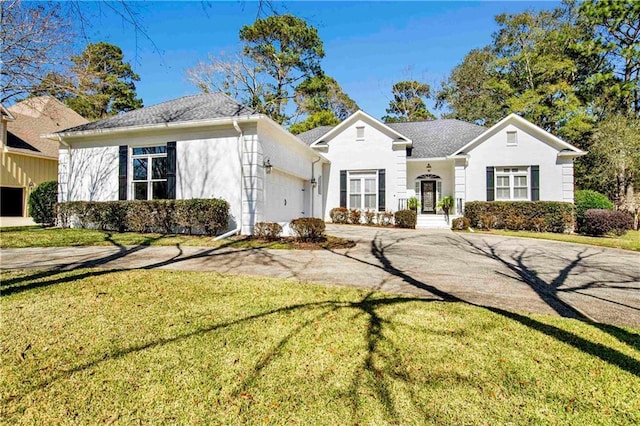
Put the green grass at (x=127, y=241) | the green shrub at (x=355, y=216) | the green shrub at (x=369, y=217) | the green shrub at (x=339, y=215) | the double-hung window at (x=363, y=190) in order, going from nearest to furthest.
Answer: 1. the green grass at (x=127, y=241)
2. the green shrub at (x=369, y=217)
3. the green shrub at (x=355, y=216)
4. the green shrub at (x=339, y=215)
5. the double-hung window at (x=363, y=190)

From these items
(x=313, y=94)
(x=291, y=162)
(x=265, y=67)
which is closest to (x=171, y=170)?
(x=291, y=162)

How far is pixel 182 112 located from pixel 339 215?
28.5ft

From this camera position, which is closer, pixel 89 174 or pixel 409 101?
pixel 89 174

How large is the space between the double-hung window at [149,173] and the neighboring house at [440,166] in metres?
8.54

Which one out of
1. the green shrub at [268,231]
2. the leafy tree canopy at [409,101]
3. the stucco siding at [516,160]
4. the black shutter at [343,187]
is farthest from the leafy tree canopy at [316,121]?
the green shrub at [268,231]

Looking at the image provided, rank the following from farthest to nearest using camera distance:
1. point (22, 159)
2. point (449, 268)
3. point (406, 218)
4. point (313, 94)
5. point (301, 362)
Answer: point (313, 94), point (22, 159), point (406, 218), point (449, 268), point (301, 362)

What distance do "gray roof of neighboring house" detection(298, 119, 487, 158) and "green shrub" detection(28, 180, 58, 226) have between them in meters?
12.2

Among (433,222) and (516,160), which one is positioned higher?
(516,160)

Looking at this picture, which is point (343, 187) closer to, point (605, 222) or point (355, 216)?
point (355, 216)

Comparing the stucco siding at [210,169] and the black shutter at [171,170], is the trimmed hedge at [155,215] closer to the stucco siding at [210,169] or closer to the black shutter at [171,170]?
the stucco siding at [210,169]

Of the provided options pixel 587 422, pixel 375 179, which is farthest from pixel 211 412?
pixel 375 179

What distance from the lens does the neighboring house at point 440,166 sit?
14875 millimetres

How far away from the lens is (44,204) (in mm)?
11438

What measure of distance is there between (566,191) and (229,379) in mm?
17420
